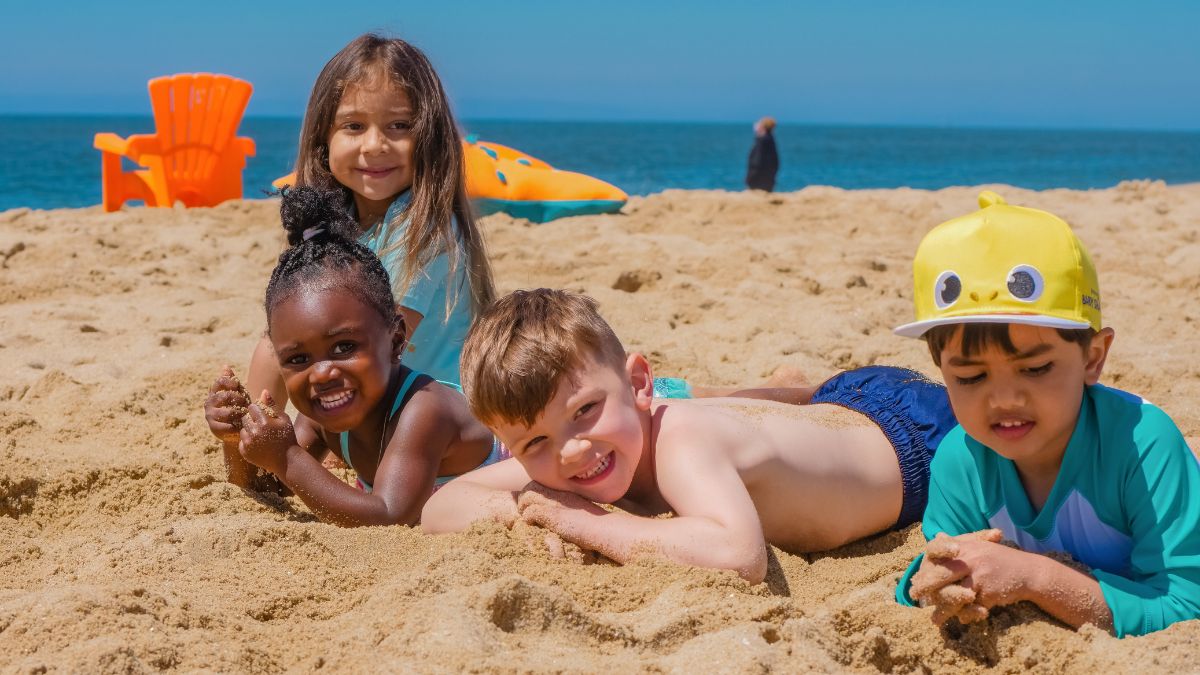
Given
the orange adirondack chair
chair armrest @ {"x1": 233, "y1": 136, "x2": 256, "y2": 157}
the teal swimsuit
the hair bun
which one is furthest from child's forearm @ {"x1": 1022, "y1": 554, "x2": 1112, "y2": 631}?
chair armrest @ {"x1": 233, "y1": 136, "x2": 256, "y2": 157}

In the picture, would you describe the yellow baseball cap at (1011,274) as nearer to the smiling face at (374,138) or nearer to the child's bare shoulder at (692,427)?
the child's bare shoulder at (692,427)

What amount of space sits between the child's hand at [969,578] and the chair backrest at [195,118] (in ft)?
25.1

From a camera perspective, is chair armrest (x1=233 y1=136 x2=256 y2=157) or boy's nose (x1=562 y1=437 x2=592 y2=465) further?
chair armrest (x1=233 y1=136 x2=256 y2=157)

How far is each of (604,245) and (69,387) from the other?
3.20 meters

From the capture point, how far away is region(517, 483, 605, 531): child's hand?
225 cm

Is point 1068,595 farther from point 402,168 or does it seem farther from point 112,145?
point 112,145

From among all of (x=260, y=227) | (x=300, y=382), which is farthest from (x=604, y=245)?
(x=300, y=382)

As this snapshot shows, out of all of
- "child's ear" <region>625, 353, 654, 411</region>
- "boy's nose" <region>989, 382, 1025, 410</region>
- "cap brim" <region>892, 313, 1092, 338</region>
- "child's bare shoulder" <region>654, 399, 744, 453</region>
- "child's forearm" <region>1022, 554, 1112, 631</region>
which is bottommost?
"child's forearm" <region>1022, 554, 1112, 631</region>

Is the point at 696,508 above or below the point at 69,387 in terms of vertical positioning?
above

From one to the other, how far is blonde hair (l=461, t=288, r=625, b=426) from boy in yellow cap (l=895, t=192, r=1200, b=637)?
65 centimetres

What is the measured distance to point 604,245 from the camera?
6.28 metres

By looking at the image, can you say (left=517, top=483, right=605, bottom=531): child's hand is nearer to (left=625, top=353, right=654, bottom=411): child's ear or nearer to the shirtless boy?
the shirtless boy

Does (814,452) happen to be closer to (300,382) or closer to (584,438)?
(584,438)

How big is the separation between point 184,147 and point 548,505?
7.34 metres
